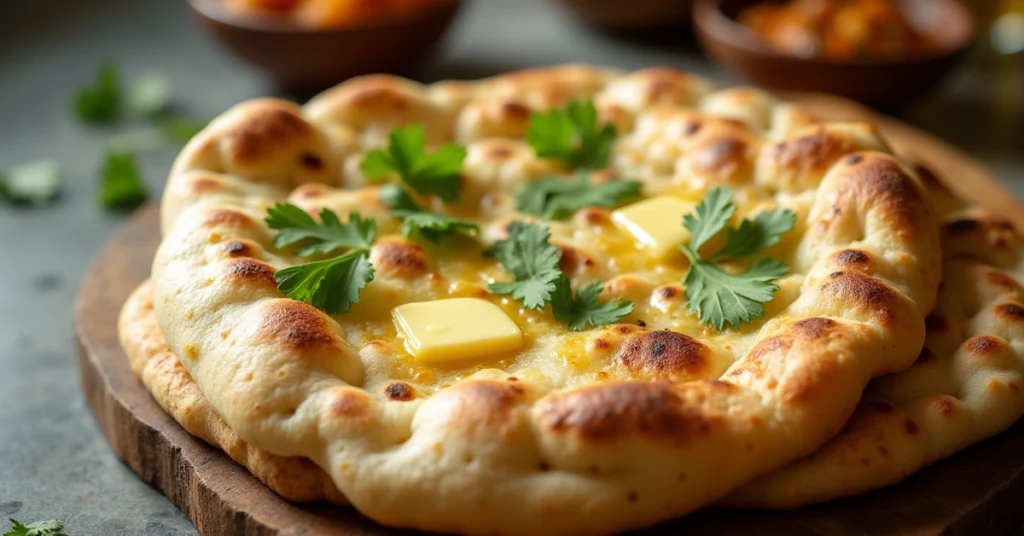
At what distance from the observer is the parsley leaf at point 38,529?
3322 millimetres

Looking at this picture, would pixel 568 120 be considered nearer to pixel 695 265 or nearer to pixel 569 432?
pixel 695 265

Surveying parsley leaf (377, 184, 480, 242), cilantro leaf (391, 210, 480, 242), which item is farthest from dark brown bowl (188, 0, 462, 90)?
cilantro leaf (391, 210, 480, 242)

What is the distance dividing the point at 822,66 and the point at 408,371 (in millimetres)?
3692

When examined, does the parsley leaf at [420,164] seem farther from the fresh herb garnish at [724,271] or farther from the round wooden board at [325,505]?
the round wooden board at [325,505]

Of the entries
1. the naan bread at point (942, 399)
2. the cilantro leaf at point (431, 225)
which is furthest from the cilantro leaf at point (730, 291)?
the cilantro leaf at point (431, 225)

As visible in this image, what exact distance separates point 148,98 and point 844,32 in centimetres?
411

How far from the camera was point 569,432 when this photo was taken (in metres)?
2.95

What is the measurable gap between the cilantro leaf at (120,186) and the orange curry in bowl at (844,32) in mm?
3602

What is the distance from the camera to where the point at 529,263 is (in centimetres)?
388

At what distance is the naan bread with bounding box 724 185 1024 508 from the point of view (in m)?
3.12

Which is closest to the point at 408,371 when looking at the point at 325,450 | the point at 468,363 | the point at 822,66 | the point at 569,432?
the point at 468,363

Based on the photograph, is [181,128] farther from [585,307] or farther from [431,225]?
[585,307]

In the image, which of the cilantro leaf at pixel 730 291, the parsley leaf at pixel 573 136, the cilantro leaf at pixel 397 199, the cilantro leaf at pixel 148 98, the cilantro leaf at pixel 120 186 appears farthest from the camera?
the cilantro leaf at pixel 148 98

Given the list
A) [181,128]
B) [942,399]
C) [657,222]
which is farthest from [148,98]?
[942,399]
